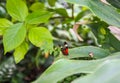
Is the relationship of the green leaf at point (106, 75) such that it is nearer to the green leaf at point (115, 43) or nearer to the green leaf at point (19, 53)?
the green leaf at point (115, 43)

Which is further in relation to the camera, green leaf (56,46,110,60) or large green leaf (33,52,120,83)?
green leaf (56,46,110,60)

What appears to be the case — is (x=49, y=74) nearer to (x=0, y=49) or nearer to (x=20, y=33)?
(x=20, y=33)

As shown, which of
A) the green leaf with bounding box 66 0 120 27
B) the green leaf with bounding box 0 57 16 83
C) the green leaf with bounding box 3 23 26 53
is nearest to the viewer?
the green leaf with bounding box 66 0 120 27

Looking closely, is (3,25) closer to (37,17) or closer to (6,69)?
(37,17)

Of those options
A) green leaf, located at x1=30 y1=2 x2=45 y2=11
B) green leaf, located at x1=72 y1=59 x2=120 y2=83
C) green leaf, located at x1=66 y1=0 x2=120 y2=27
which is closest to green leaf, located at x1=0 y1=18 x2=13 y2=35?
green leaf, located at x1=30 y1=2 x2=45 y2=11

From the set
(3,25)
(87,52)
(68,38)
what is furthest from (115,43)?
(68,38)

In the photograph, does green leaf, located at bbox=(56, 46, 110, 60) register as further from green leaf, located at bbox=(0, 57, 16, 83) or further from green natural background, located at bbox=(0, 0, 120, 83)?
green leaf, located at bbox=(0, 57, 16, 83)

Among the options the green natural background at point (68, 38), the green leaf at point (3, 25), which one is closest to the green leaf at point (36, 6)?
the green natural background at point (68, 38)
